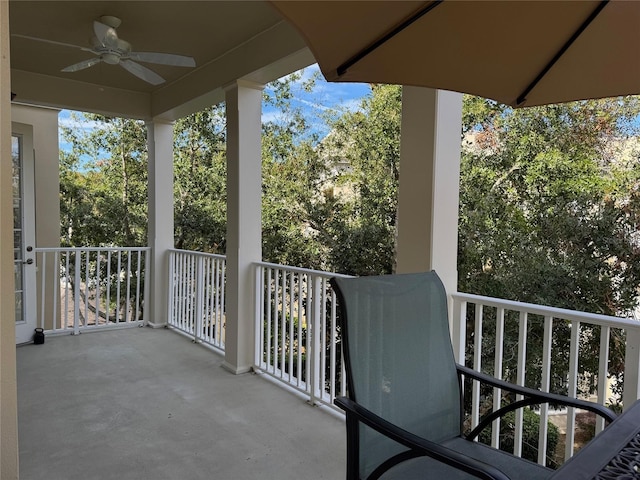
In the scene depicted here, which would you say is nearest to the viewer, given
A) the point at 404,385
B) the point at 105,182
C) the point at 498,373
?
the point at 404,385

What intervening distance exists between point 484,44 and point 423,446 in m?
1.21

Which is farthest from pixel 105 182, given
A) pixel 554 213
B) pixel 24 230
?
pixel 554 213

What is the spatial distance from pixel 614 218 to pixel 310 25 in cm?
532

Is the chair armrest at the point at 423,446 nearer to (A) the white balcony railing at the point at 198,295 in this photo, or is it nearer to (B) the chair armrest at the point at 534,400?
(B) the chair armrest at the point at 534,400

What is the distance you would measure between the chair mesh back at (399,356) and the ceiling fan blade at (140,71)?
278 cm

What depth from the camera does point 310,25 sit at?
120 centimetres

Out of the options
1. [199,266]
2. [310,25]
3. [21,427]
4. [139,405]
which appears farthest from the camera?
[199,266]

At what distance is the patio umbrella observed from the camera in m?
1.22

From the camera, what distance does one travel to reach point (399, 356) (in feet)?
5.03

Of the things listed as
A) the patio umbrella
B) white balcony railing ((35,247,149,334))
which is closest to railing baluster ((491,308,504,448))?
the patio umbrella

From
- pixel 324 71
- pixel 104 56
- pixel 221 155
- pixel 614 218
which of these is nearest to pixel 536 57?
pixel 324 71

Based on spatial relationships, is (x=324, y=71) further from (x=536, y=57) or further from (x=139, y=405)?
(x=139, y=405)

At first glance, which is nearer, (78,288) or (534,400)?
(534,400)

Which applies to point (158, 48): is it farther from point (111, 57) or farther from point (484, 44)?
point (484, 44)
